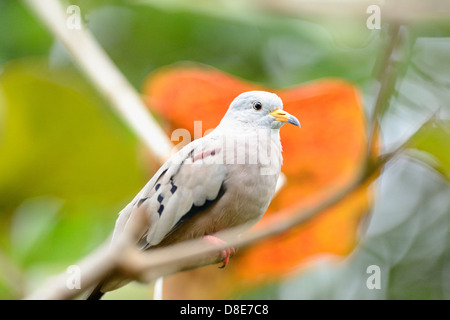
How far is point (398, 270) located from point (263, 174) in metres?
1.20

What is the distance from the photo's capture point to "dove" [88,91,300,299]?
1.22 ft

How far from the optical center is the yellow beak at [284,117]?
1.23 feet

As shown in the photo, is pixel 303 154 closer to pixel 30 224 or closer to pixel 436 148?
pixel 436 148

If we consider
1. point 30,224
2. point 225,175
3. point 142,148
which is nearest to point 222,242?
point 225,175

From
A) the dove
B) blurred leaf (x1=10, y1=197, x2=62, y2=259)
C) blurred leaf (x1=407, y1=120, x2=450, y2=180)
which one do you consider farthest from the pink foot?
blurred leaf (x1=10, y1=197, x2=62, y2=259)

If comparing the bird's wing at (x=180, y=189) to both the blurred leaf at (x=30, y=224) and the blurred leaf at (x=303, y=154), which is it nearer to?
the blurred leaf at (x=303, y=154)

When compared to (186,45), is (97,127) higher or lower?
lower

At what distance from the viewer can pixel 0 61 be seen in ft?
3.87

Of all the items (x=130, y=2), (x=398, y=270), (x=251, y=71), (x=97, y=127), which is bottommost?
(x=97, y=127)

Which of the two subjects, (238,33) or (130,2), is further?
(238,33)

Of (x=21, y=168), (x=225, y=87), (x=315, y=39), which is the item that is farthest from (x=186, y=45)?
(x=225, y=87)

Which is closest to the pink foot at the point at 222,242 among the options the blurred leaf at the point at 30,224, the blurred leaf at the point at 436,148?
the blurred leaf at the point at 436,148

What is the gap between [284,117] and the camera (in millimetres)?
377

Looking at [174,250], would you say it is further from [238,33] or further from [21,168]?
[238,33]
